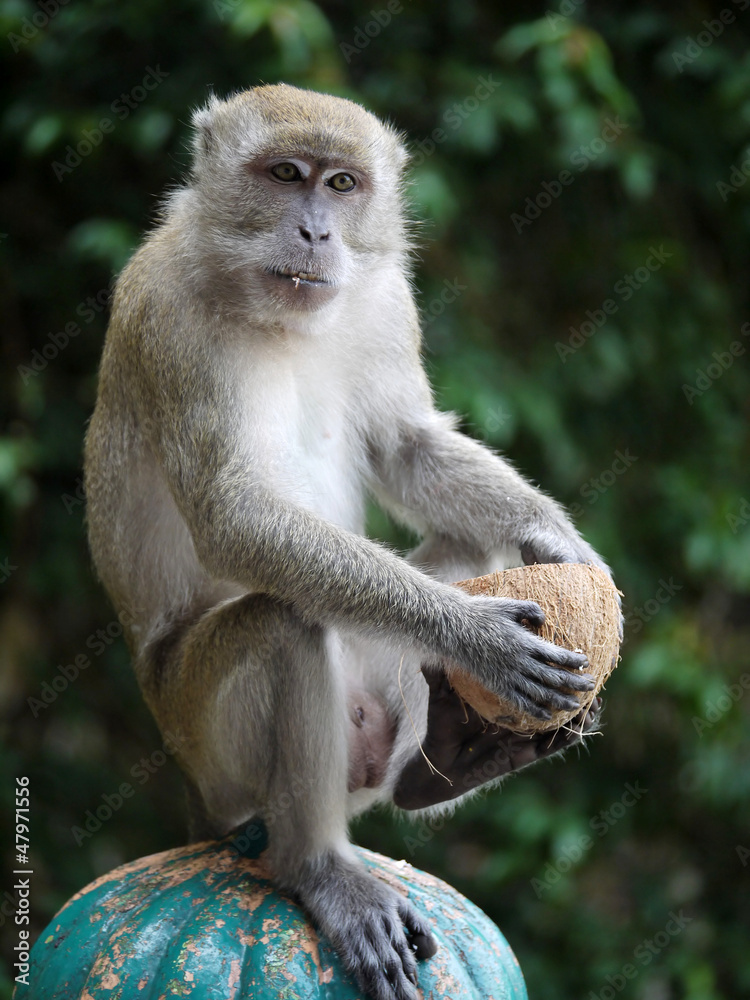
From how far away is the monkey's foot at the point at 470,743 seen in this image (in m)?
3.20

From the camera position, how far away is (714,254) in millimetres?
6906

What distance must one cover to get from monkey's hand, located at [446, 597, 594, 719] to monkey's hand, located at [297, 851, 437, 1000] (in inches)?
27.6

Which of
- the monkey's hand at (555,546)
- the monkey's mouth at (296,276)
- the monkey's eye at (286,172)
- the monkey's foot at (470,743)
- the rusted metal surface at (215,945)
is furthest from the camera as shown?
the monkey's hand at (555,546)

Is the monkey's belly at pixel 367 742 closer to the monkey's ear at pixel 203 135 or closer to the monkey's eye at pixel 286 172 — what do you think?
the monkey's eye at pixel 286 172

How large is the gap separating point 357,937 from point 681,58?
494 cm

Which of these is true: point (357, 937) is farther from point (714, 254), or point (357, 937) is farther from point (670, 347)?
point (714, 254)

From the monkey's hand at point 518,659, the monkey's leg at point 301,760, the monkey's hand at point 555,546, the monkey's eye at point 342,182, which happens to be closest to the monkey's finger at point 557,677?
the monkey's hand at point 518,659

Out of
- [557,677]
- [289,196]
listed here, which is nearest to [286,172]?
[289,196]

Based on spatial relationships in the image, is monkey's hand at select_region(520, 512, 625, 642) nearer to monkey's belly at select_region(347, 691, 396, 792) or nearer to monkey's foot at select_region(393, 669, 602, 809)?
monkey's foot at select_region(393, 669, 602, 809)

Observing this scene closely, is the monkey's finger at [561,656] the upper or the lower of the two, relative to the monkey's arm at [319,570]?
upper

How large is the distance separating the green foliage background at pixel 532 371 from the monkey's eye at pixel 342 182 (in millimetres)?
1462

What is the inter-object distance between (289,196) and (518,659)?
5.62 ft

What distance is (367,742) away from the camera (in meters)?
3.65

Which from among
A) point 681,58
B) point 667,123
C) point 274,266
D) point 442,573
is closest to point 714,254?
point 667,123
